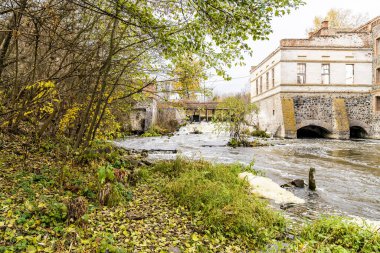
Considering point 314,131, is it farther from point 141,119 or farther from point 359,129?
point 141,119

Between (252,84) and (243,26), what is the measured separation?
29568 millimetres

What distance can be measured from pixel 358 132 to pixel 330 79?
5.46m

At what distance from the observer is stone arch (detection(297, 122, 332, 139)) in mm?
22438

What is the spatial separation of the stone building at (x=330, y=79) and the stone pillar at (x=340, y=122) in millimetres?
102

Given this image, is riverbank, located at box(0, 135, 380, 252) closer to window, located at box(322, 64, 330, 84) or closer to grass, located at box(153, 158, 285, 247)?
grass, located at box(153, 158, 285, 247)

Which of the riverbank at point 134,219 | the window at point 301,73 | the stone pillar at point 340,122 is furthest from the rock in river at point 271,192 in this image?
the window at point 301,73

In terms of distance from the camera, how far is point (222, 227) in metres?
4.33

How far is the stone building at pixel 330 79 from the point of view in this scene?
2262 centimetres

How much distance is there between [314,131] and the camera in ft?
83.3

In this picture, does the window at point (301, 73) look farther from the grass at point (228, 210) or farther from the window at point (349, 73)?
the grass at point (228, 210)

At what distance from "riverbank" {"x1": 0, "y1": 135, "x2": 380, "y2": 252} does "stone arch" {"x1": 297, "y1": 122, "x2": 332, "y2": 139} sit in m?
19.0

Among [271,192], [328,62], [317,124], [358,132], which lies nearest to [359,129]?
[358,132]

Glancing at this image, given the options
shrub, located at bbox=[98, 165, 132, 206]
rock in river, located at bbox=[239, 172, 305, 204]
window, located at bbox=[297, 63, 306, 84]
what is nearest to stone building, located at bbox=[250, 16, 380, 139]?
window, located at bbox=[297, 63, 306, 84]

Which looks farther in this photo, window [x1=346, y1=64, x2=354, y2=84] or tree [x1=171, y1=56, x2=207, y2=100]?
window [x1=346, y1=64, x2=354, y2=84]
